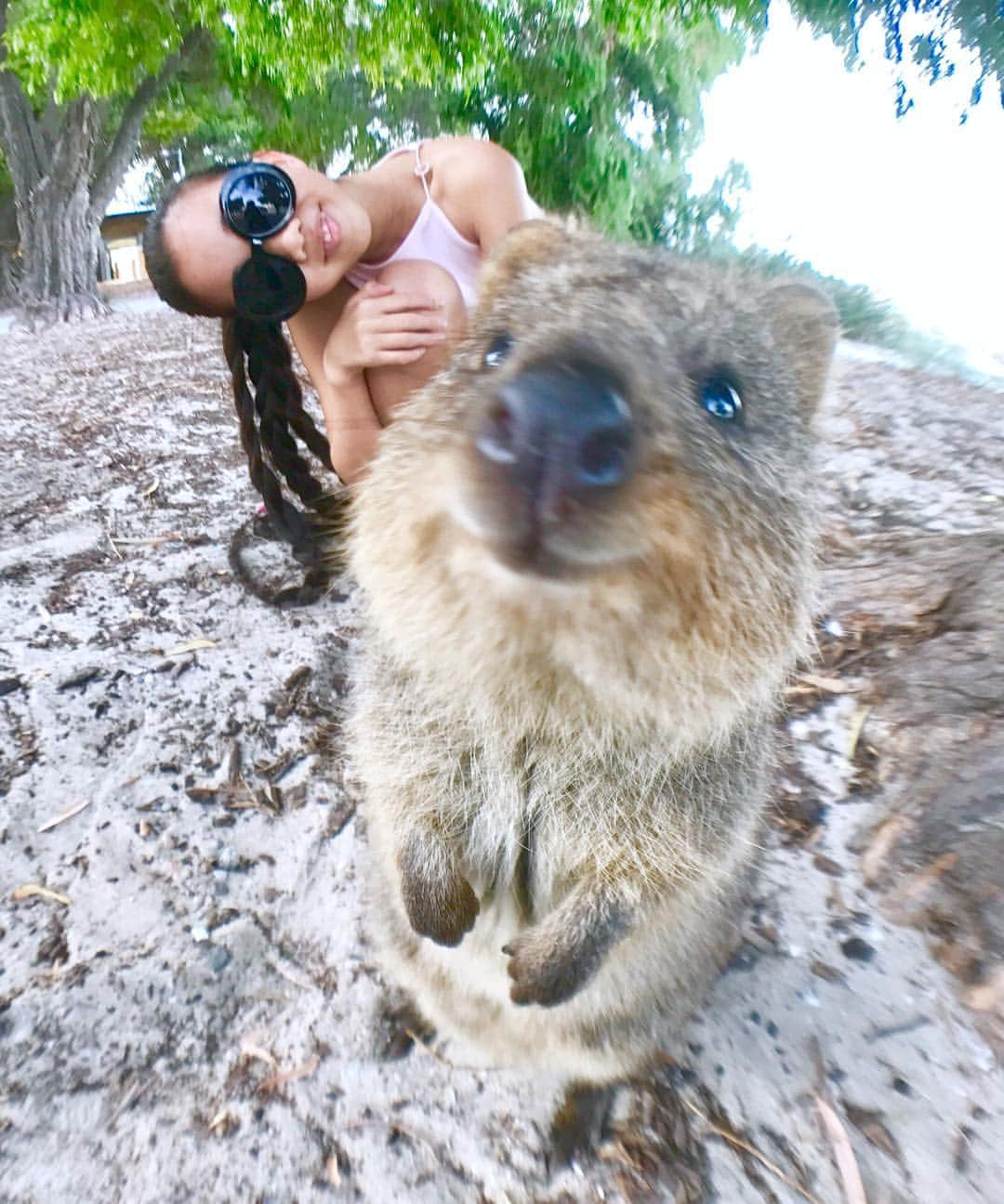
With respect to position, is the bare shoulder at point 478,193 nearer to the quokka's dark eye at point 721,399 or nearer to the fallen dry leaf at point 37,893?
the quokka's dark eye at point 721,399

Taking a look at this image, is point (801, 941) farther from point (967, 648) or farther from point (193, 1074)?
point (193, 1074)

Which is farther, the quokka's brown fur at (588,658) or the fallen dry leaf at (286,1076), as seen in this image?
the fallen dry leaf at (286,1076)

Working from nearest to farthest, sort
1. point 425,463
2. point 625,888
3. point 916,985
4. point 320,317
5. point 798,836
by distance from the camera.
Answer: point 425,463
point 625,888
point 916,985
point 798,836
point 320,317

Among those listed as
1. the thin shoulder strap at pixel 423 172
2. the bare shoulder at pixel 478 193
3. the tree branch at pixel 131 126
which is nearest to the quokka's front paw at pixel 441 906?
the bare shoulder at pixel 478 193

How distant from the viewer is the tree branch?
3002 mm

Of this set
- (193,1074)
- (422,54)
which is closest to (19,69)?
(422,54)

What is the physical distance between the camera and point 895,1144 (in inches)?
55.3

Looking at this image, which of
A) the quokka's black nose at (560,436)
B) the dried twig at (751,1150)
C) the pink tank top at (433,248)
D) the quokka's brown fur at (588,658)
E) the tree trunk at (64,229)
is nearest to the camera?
the quokka's black nose at (560,436)

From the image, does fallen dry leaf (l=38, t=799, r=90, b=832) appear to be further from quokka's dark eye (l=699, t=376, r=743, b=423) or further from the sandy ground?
quokka's dark eye (l=699, t=376, r=743, b=423)

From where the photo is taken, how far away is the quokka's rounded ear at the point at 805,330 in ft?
4.17

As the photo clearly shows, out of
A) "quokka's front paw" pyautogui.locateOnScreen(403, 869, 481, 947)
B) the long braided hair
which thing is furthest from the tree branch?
"quokka's front paw" pyautogui.locateOnScreen(403, 869, 481, 947)

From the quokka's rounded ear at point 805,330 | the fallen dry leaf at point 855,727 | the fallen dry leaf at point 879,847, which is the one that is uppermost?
the quokka's rounded ear at point 805,330

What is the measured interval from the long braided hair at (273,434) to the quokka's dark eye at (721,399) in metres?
1.08

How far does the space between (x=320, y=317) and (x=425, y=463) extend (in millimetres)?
1337
